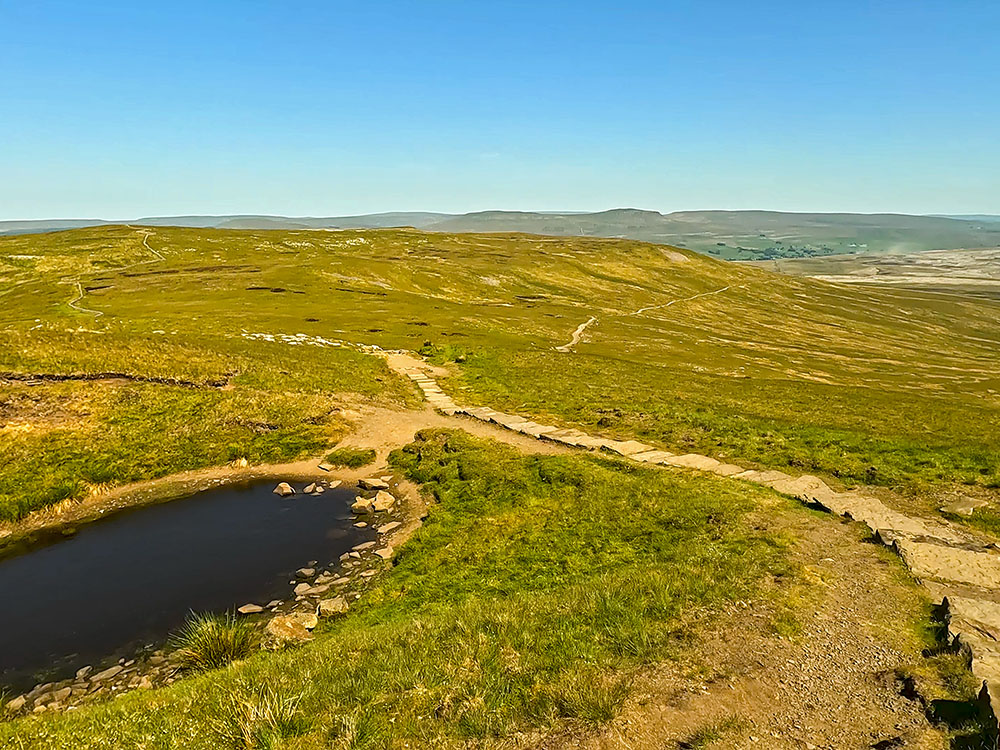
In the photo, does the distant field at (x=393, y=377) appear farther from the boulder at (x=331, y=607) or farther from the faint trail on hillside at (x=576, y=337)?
the boulder at (x=331, y=607)

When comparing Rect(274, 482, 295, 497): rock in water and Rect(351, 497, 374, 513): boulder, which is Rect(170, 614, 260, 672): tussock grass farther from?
Rect(274, 482, 295, 497): rock in water

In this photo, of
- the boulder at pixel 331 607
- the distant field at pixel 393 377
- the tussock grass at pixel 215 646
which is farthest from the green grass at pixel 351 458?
the tussock grass at pixel 215 646

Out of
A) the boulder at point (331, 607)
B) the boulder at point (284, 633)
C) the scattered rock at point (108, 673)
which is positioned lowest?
the scattered rock at point (108, 673)

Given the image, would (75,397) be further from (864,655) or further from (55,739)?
(864,655)

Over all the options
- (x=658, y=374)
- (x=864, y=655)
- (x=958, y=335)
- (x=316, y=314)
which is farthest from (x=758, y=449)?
(x=958, y=335)

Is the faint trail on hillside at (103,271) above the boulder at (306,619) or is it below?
above

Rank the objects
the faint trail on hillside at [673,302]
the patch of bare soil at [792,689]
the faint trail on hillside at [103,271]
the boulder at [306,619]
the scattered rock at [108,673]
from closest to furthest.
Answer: the patch of bare soil at [792,689], the scattered rock at [108,673], the boulder at [306,619], the faint trail on hillside at [103,271], the faint trail on hillside at [673,302]

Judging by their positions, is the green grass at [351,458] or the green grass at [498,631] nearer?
the green grass at [498,631]

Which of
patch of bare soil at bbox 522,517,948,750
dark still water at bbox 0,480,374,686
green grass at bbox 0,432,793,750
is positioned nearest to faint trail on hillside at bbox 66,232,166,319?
dark still water at bbox 0,480,374,686
